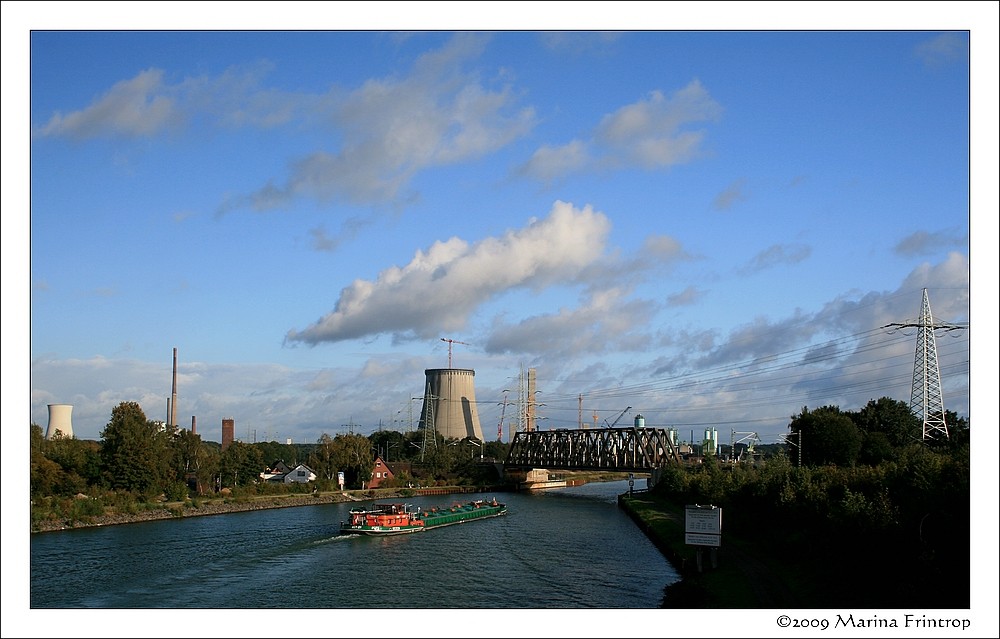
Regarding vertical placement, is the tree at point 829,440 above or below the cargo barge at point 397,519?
above

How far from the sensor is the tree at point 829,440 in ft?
225

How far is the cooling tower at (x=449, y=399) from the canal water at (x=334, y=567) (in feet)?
204

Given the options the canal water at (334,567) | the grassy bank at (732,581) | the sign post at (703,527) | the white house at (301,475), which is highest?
the sign post at (703,527)

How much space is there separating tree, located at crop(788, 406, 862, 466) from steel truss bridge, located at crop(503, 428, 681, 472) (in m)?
24.1

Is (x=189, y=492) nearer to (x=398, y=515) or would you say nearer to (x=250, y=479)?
(x=250, y=479)

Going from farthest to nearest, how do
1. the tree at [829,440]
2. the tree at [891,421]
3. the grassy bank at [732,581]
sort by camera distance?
1. the tree at [891,421]
2. the tree at [829,440]
3. the grassy bank at [732,581]

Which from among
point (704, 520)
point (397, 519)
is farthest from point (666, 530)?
point (704, 520)

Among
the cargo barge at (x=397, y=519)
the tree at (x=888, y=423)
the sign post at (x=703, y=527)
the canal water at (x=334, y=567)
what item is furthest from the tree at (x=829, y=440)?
the sign post at (x=703, y=527)

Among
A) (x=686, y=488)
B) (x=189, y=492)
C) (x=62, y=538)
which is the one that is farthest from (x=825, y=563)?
(x=189, y=492)

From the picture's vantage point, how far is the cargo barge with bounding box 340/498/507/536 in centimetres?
5338

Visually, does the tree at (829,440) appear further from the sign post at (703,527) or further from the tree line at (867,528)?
the sign post at (703,527)

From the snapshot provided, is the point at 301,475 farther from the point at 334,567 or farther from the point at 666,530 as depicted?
the point at 334,567

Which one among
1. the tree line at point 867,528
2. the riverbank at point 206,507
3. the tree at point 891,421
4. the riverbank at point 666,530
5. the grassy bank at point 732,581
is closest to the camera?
the tree line at point 867,528

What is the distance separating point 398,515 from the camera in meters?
56.0
